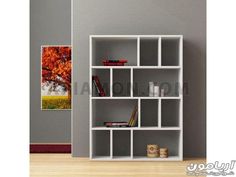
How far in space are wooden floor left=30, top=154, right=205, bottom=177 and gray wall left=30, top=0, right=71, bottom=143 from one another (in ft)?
5.62

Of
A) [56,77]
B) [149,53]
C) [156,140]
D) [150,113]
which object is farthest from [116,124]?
[56,77]

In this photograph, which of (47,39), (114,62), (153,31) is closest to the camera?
(114,62)

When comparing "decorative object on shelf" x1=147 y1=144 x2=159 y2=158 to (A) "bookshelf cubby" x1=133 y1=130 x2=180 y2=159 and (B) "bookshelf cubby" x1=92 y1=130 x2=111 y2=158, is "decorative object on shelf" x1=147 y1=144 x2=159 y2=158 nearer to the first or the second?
(A) "bookshelf cubby" x1=133 y1=130 x2=180 y2=159

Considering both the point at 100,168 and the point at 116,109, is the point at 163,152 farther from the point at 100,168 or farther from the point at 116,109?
the point at 100,168

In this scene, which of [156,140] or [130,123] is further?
[156,140]

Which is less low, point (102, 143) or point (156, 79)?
point (156, 79)

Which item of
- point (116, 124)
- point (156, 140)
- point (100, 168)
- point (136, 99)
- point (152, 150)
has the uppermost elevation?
point (136, 99)

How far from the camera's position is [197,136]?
5969mm

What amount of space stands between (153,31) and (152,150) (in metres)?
1.66

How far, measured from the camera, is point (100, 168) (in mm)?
5090

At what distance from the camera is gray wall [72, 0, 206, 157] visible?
19.6ft

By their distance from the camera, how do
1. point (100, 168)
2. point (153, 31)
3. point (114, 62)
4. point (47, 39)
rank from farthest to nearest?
point (47, 39) < point (153, 31) < point (114, 62) < point (100, 168)
